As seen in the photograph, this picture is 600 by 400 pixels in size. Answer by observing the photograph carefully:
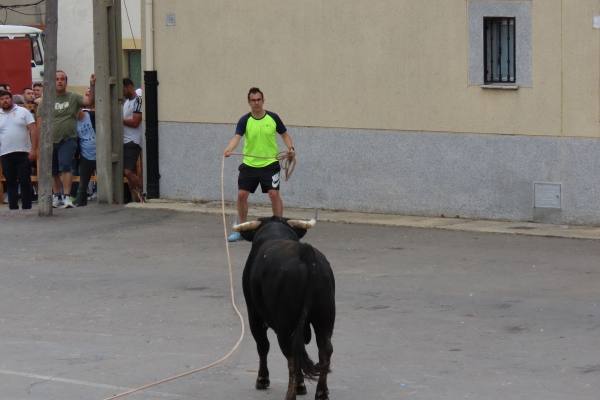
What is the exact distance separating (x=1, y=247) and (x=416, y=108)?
535 cm

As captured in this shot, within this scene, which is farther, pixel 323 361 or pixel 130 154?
pixel 130 154

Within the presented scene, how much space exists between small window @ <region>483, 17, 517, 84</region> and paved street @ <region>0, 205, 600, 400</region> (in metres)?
2.12

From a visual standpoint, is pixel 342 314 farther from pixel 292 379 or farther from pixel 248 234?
pixel 292 379

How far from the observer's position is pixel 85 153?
2034 centimetres

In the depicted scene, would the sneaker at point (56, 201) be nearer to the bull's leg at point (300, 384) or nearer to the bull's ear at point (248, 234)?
the bull's ear at point (248, 234)

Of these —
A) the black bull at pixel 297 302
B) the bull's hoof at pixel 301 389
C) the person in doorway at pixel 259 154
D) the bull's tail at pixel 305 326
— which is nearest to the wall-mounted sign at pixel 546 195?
the person in doorway at pixel 259 154

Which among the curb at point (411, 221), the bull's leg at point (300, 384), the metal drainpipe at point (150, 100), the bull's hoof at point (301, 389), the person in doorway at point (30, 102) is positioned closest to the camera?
the bull's leg at point (300, 384)

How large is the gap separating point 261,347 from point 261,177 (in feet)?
23.2

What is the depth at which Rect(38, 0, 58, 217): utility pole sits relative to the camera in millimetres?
18781

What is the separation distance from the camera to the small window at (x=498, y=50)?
55.8 feet

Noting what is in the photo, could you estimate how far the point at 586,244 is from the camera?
15.1m

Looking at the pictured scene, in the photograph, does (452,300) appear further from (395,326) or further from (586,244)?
(586,244)

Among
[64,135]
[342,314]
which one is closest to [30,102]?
[64,135]

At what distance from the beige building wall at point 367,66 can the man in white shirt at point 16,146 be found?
6.32 ft
